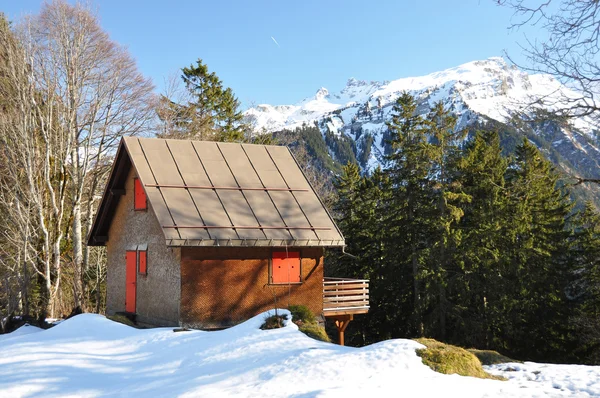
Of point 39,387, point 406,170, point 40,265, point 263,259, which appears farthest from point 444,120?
point 39,387

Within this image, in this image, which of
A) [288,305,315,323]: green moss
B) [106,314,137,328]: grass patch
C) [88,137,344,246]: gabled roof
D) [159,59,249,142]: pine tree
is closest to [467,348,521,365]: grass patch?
[288,305,315,323]: green moss

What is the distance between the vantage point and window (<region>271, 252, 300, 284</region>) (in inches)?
728

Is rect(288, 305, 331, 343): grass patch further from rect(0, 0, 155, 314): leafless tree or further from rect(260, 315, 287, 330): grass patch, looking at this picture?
rect(0, 0, 155, 314): leafless tree

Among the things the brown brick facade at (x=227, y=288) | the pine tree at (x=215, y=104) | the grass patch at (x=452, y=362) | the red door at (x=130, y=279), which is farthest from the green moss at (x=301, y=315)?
the pine tree at (x=215, y=104)

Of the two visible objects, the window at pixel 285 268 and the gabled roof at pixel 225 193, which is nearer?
the gabled roof at pixel 225 193

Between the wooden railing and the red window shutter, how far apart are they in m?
6.12

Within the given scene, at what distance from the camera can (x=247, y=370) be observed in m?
10.1

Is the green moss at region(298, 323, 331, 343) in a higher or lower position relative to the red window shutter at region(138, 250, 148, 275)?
lower

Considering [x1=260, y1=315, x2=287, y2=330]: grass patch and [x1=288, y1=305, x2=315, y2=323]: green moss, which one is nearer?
[x1=260, y1=315, x2=287, y2=330]: grass patch

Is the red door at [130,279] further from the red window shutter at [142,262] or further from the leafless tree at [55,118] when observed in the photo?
the leafless tree at [55,118]

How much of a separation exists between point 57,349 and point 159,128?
16.6 meters

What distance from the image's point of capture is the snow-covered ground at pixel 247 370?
8484mm

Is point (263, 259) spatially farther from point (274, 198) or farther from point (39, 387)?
point (39, 387)

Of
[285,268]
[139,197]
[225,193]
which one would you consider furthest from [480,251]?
[139,197]
